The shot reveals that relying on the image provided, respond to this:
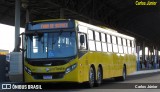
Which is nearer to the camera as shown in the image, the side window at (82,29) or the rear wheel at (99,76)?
the side window at (82,29)

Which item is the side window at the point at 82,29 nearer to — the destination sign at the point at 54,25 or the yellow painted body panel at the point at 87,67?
the destination sign at the point at 54,25

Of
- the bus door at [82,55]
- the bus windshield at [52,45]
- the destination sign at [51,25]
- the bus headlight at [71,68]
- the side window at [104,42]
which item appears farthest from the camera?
the side window at [104,42]

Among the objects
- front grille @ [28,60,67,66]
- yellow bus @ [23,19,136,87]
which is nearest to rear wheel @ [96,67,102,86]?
yellow bus @ [23,19,136,87]

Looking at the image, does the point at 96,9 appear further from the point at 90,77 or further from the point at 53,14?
the point at 90,77

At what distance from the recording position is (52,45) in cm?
1792

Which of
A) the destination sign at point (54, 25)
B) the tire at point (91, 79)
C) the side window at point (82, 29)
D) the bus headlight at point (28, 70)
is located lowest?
the tire at point (91, 79)

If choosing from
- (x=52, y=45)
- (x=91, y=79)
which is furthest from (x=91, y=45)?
(x=52, y=45)

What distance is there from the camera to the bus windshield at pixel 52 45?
17.8 meters

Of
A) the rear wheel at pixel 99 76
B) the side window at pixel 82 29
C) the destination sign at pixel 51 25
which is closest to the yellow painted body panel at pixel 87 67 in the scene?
the rear wheel at pixel 99 76

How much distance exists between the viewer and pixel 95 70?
1981cm

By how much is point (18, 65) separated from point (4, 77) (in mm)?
1453

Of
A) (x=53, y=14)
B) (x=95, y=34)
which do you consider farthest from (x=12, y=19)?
(x=95, y=34)

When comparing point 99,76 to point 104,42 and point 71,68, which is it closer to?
point 104,42

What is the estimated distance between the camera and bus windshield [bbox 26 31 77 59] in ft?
58.4
